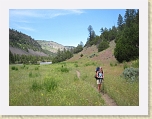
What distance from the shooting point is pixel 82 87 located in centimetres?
657

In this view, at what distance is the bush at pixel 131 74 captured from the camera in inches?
253

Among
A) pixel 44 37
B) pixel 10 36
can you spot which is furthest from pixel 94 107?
pixel 10 36

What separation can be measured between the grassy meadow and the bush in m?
0.08

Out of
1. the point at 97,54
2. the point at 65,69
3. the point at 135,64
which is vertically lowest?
the point at 65,69

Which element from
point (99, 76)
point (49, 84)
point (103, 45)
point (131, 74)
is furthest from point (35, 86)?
point (131, 74)

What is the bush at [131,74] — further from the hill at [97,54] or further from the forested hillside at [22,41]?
the forested hillside at [22,41]

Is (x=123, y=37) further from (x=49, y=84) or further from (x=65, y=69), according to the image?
(x=49, y=84)

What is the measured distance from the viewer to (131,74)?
21.2ft

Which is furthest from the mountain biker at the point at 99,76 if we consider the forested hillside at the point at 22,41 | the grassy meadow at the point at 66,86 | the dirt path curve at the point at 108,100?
the forested hillside at the point at 22,41

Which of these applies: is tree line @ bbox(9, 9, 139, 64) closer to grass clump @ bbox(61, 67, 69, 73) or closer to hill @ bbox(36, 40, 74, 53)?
hill @ bbox(36, 40, 74, 53)

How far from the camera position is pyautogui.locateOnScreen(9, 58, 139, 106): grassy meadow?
6.33 m

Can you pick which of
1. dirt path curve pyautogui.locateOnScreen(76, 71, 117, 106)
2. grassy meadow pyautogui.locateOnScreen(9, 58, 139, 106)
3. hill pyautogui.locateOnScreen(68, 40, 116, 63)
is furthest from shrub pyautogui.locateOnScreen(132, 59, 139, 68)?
dirt path curve pyautogui.locateOnScreen(76, 71, 117, 106)

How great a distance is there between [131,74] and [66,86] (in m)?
1.30

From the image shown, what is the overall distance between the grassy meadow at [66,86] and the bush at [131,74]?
8 centimetres
